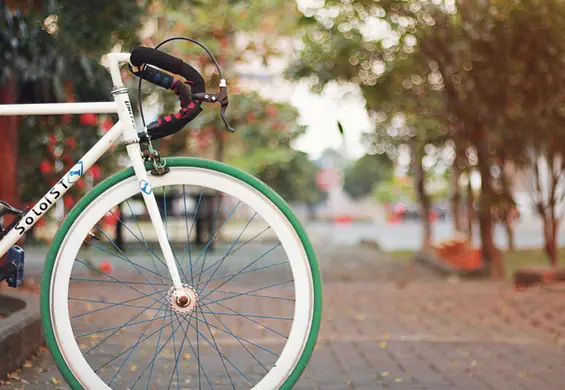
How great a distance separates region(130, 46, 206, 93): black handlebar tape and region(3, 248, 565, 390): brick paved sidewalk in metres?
1.67

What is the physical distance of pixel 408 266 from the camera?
15.1m

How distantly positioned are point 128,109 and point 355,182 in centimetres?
9125

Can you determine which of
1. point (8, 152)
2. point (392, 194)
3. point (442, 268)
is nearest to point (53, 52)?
point (8, 152)

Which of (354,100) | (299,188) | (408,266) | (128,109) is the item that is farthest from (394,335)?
(299,188)

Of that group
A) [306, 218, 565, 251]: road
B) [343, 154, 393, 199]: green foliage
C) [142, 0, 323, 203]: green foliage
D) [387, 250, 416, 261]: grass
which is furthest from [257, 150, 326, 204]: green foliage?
[343, 154, 393, 199]: green foliage

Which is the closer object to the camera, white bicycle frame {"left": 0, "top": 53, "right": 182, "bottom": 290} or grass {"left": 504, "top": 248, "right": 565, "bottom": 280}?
white bicycle frame {"left": 0, "top": 53, "right": 182, "bottom": 290}

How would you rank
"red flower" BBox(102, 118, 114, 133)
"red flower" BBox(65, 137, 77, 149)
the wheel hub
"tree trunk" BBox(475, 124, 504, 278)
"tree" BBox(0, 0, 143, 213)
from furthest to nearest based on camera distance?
1. "tree trunk" BBox(475, 124, 504, 278)
2. "red flower" BBox(65, 137, 77, 149)
3. "red flower" BBox(102, 118, 114, 133)
4. "tree" BBox(0, 0, 143, 213)
5. the wheel hub

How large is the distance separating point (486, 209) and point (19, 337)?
892 cm

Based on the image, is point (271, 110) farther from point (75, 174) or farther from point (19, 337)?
point (75, 174)

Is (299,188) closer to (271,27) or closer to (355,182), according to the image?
(271,27)

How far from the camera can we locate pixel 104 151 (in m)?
2.67

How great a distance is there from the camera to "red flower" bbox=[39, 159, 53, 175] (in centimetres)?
963

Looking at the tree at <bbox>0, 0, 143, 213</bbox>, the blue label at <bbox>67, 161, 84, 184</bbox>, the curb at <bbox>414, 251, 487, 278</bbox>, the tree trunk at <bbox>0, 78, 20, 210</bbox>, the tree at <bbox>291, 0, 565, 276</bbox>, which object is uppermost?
the tree at <bbox>291, 0, 565, 276</bbox>

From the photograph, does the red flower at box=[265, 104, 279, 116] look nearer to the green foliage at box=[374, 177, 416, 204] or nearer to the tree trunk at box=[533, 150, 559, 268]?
the tree trunk at box=[533, 150, 559, 268]
